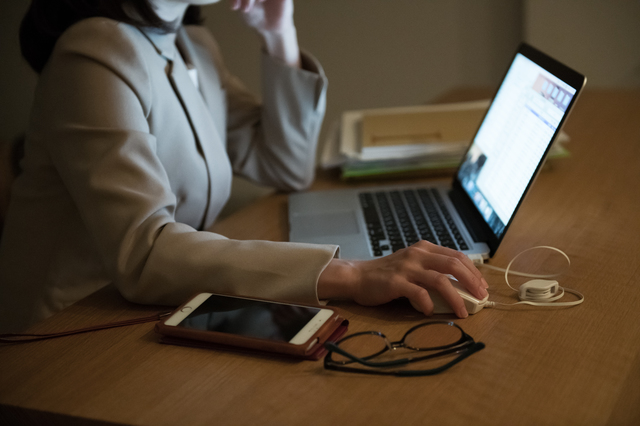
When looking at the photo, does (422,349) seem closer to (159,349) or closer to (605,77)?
(159,349)

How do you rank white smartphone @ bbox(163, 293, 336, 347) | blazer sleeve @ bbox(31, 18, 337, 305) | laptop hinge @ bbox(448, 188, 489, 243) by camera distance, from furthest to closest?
laptop hinge @ bbox(448, 188, 489, 243)
blazer sleeve @ bbox(31, 18, 337, 305)
white smartphone @ bbox(163, 293, 336, 347)

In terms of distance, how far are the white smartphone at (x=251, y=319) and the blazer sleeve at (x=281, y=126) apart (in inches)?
23.0

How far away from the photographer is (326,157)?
1.37 meters

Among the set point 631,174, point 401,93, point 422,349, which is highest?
point 631,174

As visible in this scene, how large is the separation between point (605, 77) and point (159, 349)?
2.44m

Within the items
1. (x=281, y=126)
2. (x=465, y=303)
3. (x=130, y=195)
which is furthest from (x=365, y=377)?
(x=281, y=126)

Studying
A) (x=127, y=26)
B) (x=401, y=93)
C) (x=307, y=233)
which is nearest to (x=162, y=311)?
(x=307, y=233)

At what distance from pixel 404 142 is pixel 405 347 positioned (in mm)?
774

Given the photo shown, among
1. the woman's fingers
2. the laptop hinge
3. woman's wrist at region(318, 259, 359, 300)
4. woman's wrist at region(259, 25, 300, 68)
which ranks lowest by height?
woman's wrist at region(318, 259, 359, 300)

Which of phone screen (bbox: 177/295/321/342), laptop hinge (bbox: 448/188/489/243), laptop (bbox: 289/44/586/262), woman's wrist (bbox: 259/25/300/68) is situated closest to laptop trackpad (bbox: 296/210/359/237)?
laptop (bbox: 289/44/586/262)

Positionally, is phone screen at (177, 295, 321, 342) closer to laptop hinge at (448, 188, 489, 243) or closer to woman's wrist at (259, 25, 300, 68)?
laptop hinge at (448, 188, 489, 243)

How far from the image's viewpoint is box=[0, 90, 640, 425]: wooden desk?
0.54m

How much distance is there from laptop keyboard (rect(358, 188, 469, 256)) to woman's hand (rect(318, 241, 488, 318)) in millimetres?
141

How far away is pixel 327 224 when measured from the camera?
103cm
